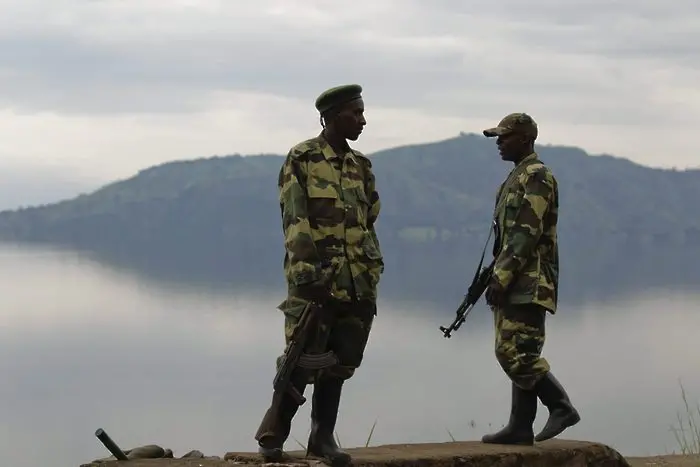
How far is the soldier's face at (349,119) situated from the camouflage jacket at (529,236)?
4.76 feet

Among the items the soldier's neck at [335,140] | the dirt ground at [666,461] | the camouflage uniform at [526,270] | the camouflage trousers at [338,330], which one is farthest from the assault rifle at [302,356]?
the dirt ground at [666,461]

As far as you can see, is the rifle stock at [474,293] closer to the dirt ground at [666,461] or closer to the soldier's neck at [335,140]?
the soldier's neck at [335,140]

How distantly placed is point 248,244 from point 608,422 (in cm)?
13858

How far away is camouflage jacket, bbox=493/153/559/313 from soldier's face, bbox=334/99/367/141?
1451 mm

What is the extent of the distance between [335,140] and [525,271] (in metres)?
1.77

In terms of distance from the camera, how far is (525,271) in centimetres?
874

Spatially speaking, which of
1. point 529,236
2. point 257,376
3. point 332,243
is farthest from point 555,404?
point 257,376

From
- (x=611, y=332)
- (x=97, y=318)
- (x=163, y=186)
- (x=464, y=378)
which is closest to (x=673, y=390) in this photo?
(x=464, y=378)

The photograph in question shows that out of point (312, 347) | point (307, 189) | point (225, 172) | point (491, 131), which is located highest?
point (225, 172)

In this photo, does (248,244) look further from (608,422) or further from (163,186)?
(608,422)

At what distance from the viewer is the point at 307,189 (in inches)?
311

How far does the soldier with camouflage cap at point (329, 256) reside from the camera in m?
7.72

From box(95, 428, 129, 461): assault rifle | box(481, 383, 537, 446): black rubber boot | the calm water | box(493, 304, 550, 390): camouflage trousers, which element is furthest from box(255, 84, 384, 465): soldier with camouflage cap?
the calm water

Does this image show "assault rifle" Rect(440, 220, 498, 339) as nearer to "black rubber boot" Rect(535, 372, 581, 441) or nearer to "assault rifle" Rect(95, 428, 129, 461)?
"black rubber boot" Rect(535, 372, 581, 441)
